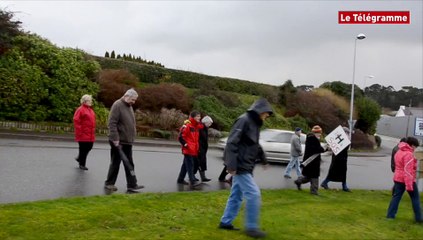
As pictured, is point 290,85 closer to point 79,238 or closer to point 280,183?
point 280,183

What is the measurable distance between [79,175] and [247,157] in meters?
5.57

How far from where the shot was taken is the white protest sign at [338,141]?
1271 cm

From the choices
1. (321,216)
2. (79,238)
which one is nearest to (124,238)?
(79,238)

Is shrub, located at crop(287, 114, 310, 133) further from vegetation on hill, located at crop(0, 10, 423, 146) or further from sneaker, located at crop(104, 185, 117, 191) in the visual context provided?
sneaker, located at crop(104, 185, 117, 191)

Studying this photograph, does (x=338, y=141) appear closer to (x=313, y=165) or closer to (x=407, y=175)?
(x=313, y=165)

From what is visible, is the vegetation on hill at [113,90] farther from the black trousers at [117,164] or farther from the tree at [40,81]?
the black trousers at [117,164]

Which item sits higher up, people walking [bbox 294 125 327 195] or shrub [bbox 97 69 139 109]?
shrub [bbox 97 69 139 109]

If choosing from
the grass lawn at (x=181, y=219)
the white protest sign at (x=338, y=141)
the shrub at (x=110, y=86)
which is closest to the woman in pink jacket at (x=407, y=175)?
the grass lawn at (x=181, y=219)

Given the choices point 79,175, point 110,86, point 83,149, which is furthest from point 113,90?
point 79,175

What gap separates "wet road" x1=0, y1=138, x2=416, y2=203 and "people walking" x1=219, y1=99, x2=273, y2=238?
3.49 m

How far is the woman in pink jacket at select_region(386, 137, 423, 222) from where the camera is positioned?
8844mm

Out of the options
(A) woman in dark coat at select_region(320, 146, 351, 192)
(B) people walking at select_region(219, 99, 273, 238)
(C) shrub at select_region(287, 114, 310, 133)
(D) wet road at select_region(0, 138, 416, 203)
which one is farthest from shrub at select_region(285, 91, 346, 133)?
(B) people walking at select_region(219, 99, 273, 238)

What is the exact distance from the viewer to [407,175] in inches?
348

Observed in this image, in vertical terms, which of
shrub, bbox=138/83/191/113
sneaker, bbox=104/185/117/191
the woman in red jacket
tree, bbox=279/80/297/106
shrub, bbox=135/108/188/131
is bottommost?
sneaker, bbox=104/185/117/191
